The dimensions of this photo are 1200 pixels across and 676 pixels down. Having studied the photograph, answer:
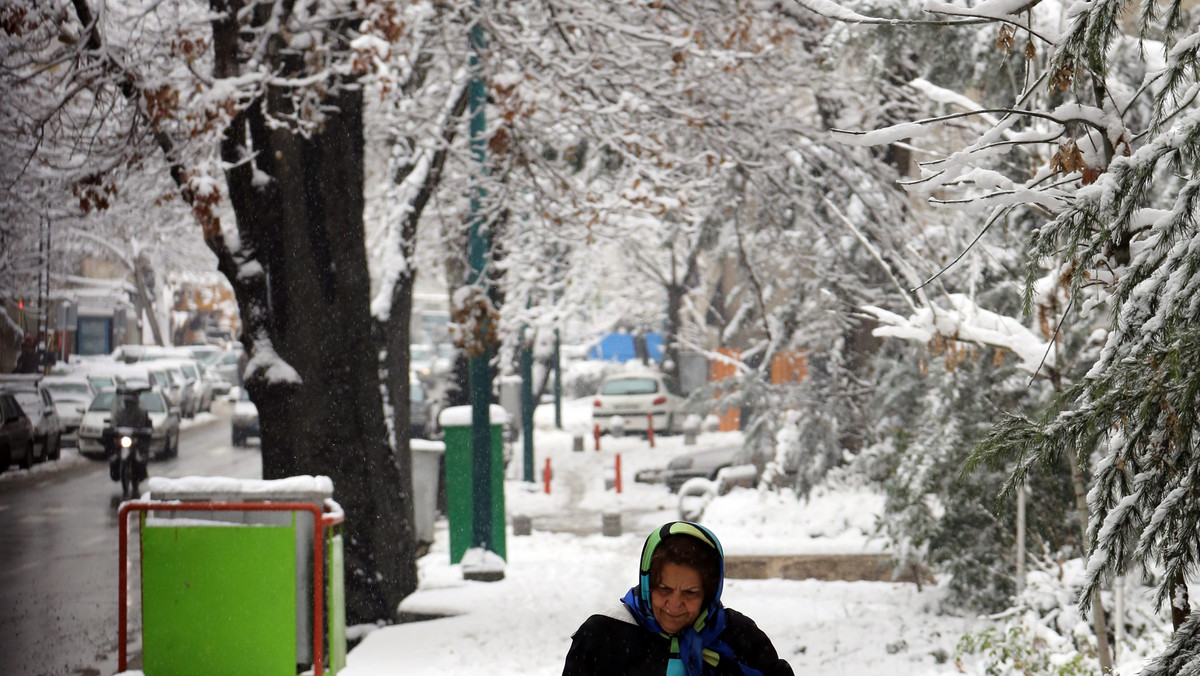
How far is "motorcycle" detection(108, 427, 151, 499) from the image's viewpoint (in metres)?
20.0

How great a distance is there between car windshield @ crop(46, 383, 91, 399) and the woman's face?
1866cm

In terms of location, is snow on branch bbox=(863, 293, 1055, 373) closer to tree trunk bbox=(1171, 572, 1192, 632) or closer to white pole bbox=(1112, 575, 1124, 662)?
white pole bbox=(1112, 575, 1124, 662)

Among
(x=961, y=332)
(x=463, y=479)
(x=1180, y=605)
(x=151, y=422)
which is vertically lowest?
(x=463, y=479)

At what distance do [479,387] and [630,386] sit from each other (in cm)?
1987

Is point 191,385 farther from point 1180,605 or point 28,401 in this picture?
point 1180,605

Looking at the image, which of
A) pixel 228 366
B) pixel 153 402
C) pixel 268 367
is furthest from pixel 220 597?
pixel 228 366

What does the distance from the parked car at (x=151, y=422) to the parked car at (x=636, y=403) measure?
10.1 metres

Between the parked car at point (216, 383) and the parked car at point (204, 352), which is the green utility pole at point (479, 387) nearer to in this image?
the parked car at point (204, 352)

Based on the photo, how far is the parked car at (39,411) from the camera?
58.7 feet

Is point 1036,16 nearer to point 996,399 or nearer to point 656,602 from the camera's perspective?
point 996,399

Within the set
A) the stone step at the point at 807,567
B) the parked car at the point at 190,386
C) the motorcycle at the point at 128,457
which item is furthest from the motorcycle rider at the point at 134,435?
the stone step at the point at 807,567

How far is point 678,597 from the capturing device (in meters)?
3.23

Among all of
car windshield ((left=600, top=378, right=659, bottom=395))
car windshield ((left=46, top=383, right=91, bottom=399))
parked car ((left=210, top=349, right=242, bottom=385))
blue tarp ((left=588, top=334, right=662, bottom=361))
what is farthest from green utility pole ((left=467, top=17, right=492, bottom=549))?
blue tarp ((left=588, top=334, right=662, bottom=361))

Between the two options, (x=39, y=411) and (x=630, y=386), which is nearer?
(x=39, y=411)
